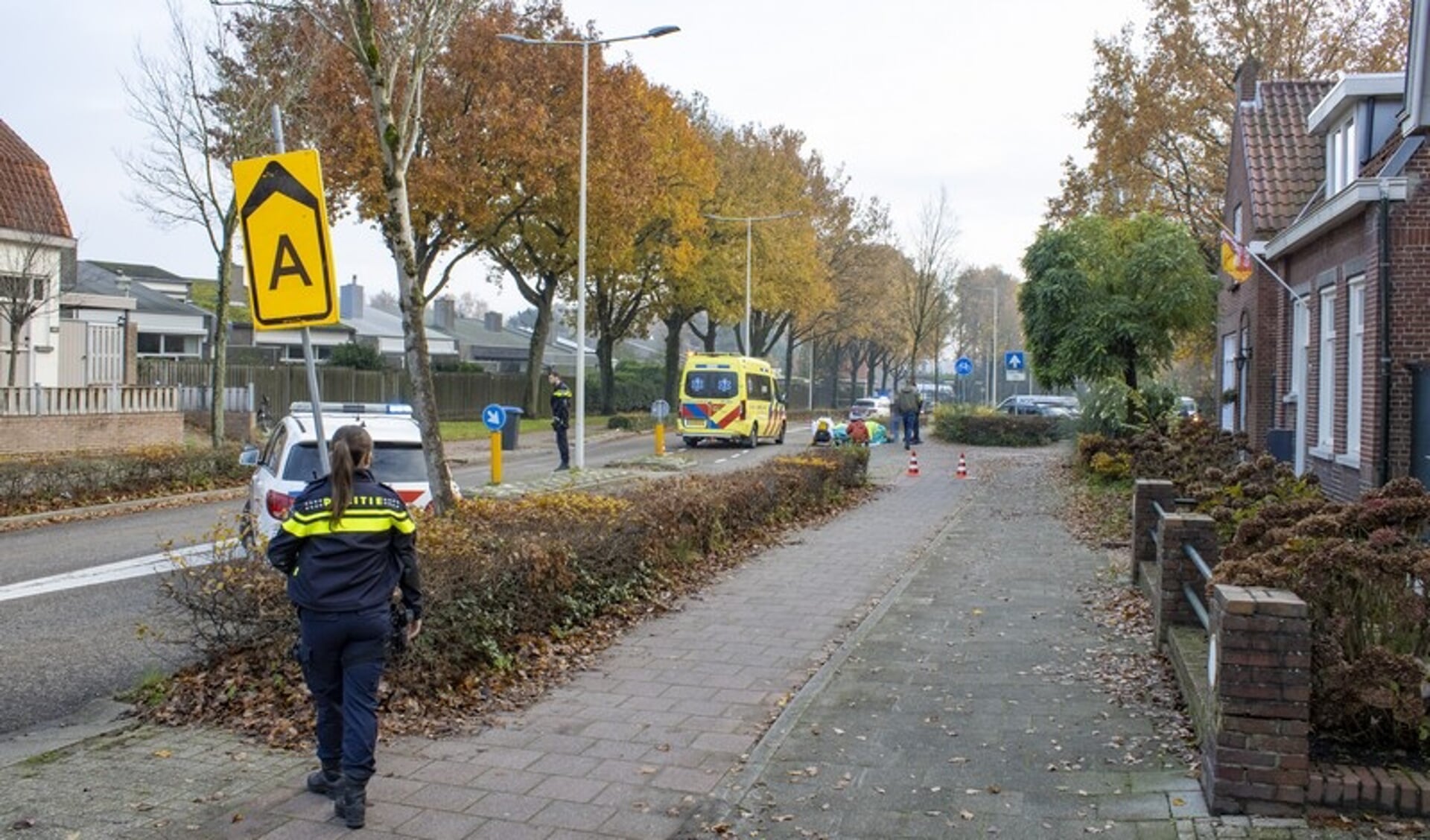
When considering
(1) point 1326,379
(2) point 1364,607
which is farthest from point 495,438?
(2) point 1364,607

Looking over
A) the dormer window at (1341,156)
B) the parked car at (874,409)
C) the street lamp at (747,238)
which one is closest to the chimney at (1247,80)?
the dormer window at (1341,156)

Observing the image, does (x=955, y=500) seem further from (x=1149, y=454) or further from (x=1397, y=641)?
(x=1397, y=641)

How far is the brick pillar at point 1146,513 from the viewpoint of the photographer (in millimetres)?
9945

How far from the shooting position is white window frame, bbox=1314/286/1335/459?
16.6 meters

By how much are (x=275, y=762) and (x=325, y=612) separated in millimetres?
1185

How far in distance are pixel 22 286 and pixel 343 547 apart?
2528 centimetres

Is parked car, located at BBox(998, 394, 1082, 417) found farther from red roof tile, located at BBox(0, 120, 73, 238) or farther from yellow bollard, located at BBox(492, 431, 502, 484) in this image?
red roof tile, located at BBox(0, 120, 73, 238)

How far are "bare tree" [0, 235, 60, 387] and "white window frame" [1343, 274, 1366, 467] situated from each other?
2502 cm

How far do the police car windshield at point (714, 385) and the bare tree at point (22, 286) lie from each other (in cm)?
1555

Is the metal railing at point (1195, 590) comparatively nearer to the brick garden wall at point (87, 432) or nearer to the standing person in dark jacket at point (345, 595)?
the standing person in dark jacket at point (345, 595)

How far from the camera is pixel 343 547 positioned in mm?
5141

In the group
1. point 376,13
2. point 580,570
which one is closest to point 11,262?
point 376,13

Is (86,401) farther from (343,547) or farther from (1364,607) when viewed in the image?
(1364,607)

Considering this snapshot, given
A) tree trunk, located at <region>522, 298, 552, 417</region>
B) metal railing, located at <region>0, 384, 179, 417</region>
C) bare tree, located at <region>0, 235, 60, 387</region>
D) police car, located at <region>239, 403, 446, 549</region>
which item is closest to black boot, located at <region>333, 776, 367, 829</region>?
police car, located at <region>239, 403, 446, 549</region>
